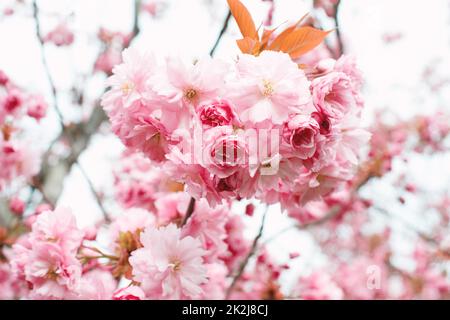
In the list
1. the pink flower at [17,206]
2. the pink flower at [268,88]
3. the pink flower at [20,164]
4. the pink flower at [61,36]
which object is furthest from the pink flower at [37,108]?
the pink flower at [268,88]

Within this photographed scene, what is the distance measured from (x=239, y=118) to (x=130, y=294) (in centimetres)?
52

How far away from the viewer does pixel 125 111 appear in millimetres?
1222

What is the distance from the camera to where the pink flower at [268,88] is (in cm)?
104

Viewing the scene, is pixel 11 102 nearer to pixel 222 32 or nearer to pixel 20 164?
pixel 20 164

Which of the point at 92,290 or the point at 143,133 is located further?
the point at 92,290

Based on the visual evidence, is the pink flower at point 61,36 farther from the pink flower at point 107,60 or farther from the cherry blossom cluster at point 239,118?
the cherry blossom cluster at point 239,118

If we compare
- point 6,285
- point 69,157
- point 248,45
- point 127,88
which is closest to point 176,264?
point 127,88

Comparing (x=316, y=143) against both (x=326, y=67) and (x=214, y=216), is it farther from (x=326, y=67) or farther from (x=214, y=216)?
(x=214, y=216)

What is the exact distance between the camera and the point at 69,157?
9.59 feet

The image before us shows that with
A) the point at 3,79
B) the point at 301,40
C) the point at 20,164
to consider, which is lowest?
the point at 20,164

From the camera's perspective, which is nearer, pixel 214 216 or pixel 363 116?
pixel 363 116

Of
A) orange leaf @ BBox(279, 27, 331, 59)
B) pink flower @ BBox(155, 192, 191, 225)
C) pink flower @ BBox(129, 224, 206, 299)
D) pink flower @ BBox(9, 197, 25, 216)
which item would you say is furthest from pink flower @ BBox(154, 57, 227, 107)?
pink flower @ BBox(9, 197, 25, 216)
